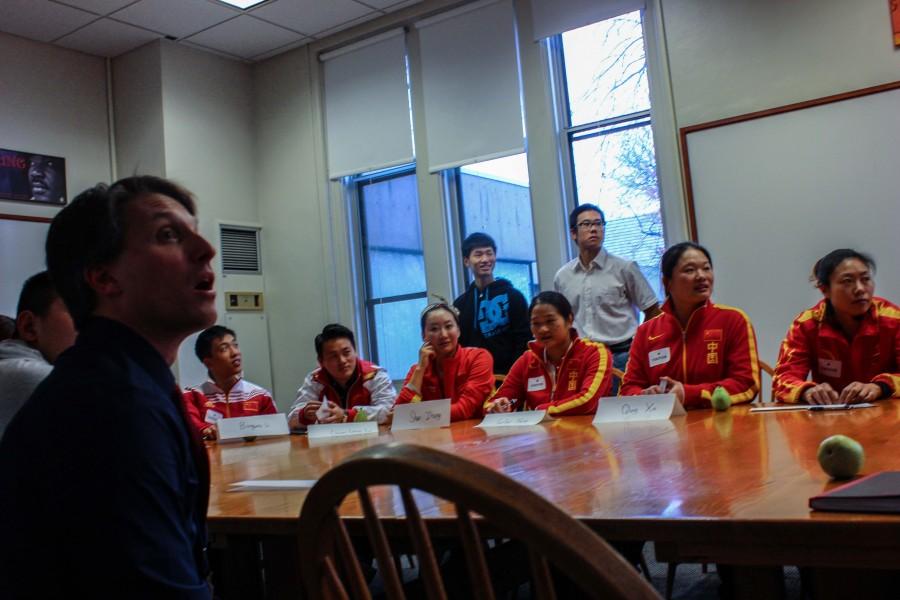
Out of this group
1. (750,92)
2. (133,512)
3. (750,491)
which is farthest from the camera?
(750,92)

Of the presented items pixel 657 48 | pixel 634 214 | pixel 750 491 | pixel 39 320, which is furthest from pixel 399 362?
pixel 750 491

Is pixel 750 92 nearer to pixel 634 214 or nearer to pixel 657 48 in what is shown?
pixel 657 48

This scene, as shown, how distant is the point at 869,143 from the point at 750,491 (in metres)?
3.42

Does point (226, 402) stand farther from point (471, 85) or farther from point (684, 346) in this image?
point (471, 85)

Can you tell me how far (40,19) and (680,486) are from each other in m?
5.33

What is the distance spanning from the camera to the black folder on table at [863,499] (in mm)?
989

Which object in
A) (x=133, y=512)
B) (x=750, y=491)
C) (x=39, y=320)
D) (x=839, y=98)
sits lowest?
(x=750, y=491)

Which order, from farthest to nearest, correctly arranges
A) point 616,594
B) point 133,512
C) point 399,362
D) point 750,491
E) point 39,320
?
point 399,362
point 39,320
point 750,491
point 133,512
point 616,594

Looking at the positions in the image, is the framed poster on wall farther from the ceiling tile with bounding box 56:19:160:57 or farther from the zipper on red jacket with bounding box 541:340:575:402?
the zipper on red jacket with bounding box 541:340:575:402

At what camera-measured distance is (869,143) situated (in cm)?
403

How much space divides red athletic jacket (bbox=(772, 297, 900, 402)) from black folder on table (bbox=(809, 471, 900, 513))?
1684 mm

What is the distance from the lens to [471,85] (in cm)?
532

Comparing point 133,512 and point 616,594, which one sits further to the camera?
point 133,512

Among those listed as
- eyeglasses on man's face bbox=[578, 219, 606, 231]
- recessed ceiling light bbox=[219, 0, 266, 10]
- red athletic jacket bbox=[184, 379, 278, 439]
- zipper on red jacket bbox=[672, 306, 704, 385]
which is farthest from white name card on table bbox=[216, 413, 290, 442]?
recessed ceiling light bbox=[219, 0, 266, 10]
